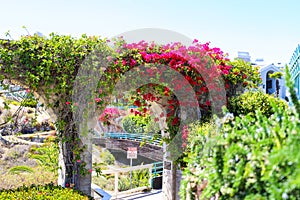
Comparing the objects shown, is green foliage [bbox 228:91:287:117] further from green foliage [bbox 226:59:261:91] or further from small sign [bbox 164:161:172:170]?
small sign [bbox 164:161:172:170]

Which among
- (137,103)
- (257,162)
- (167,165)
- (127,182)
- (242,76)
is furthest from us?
(127,182)

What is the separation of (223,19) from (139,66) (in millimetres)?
2232

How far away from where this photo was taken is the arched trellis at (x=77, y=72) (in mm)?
3898

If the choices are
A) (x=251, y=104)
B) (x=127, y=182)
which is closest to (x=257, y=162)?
(x=251, y=104)

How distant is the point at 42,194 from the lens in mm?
3635

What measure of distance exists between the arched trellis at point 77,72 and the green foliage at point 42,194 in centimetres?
53

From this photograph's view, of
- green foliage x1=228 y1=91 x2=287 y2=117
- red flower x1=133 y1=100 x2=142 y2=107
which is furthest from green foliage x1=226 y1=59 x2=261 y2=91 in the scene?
red flower x1=133 y1=100 x2=142 y2=107

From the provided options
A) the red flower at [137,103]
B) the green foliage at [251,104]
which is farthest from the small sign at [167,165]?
the green foliage at [251,104]

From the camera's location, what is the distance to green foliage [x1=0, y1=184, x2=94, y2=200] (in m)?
3.56

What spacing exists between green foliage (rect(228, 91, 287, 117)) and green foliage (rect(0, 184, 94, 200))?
97.1 inches

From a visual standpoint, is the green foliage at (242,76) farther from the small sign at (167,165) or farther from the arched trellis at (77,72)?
the small sign at (167,165)

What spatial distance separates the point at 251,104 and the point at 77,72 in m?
2.48

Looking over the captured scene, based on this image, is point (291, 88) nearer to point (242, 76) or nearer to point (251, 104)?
point (251, 104)

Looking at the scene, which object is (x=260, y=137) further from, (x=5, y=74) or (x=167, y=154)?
(x=167, y=154)
